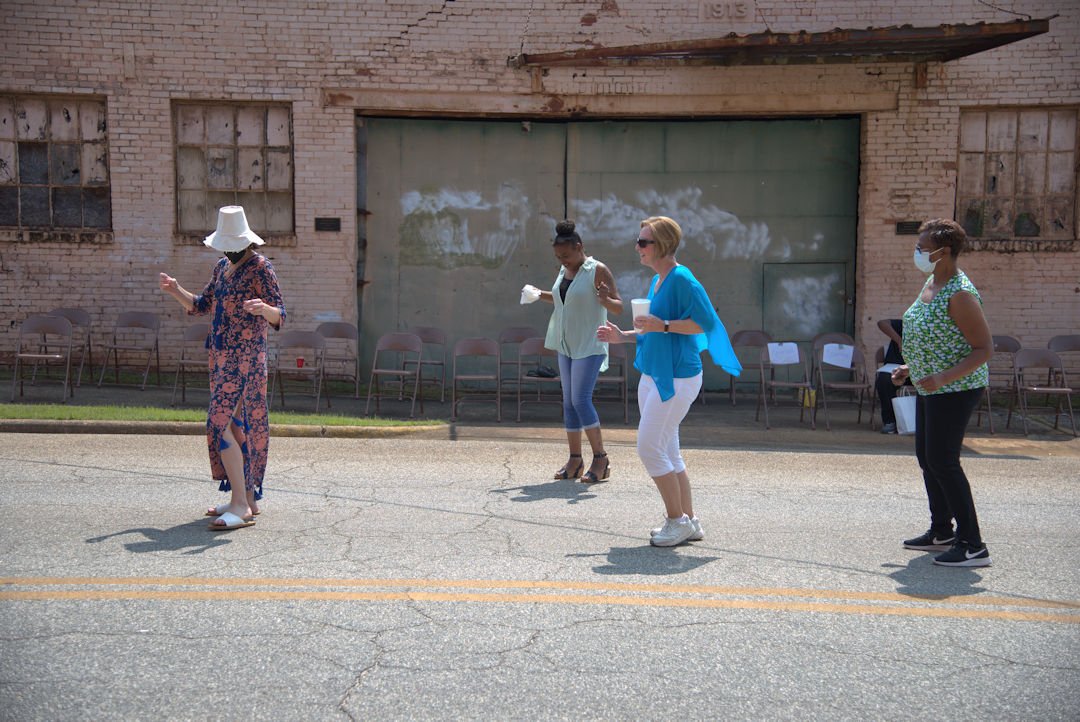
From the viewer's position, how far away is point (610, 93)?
13.5 meters

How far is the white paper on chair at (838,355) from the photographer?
40.3 feet

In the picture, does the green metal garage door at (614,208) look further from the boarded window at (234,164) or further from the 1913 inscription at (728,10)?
the 1913 inscription at (728,10)

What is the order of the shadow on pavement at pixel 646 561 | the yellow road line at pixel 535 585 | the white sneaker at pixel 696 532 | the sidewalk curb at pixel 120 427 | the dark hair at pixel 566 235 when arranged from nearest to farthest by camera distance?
the yellow road line at pixel 535 585 < the shadow on pavement at pixel 646 561 < the white sneaker at pixel 696 532 < the dark hair at pixel 566 235 < the sidewalk curb at pixel 120 427

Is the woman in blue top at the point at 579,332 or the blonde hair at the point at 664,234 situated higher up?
the blonde hair at the point at 664,234

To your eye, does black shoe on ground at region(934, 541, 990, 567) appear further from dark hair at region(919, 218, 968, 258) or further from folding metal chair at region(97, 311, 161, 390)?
folding metal chair at region(97, 311, 161, 390)

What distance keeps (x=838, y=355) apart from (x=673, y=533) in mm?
7176

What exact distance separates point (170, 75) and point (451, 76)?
3.82 m

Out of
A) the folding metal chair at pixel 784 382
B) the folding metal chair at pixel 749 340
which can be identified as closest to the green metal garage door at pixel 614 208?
the folding metal chair at pixel 749 340

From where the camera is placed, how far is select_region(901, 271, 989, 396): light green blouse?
→ 18.0ft

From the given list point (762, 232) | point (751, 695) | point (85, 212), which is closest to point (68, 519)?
point (751, 695)

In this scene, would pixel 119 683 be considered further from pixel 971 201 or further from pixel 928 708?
pixel 971 201

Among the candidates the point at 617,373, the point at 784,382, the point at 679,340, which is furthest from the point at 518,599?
the point at 617,373

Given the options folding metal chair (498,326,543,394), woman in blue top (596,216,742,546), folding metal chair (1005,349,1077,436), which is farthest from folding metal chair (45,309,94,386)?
folding metal chair (1005,349,1077,436)

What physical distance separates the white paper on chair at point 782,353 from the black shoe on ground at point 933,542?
6.34 meters
